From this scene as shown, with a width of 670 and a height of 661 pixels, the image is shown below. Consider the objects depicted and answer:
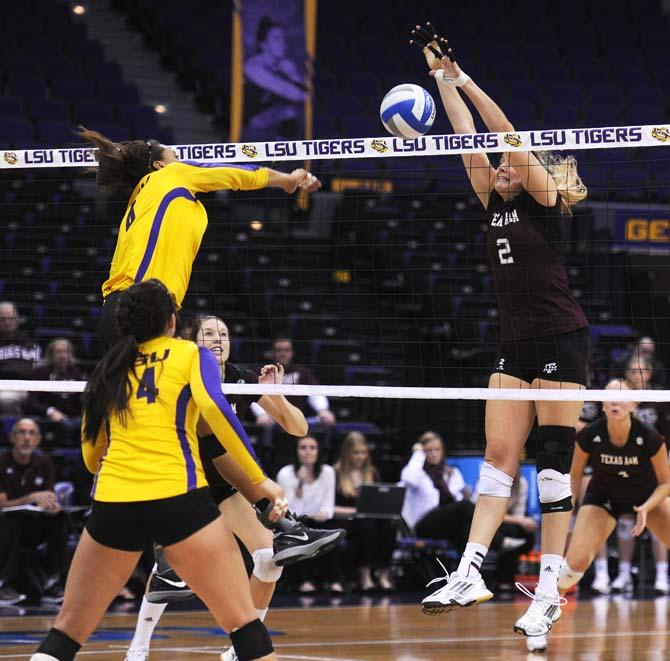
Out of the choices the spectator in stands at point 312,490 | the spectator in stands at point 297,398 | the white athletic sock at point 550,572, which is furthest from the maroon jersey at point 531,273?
the spectator in stands at point 312,490

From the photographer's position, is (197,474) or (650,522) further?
(650,522)

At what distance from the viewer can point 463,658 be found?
7297mm

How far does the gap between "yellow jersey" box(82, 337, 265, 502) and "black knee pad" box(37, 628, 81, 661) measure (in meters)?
0.52

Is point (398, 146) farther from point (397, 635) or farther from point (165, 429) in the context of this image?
point (397, 635)

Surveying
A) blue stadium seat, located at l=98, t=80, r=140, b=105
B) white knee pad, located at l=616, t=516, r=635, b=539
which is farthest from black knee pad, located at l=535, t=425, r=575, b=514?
blue stadium seat, located at l=98, t=80, r=140, b=105

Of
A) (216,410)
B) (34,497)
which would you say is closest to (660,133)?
(216,410)

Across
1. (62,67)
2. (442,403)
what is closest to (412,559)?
(442,403)

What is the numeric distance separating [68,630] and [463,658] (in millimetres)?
3246

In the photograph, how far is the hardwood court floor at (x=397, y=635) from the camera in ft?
24.3

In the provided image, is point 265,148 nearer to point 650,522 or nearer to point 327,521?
point 650,522

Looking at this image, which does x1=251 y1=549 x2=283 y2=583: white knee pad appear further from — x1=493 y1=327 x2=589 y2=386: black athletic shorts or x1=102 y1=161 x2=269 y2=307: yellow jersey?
x1=493 y1=327 x2=589 y2=386: black athletic shorts

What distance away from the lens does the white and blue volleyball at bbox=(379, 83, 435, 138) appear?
669cm

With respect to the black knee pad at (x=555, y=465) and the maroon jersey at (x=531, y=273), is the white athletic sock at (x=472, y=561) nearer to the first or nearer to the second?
the black knee pad at (x=555, y=465)

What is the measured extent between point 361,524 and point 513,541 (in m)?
1.55
